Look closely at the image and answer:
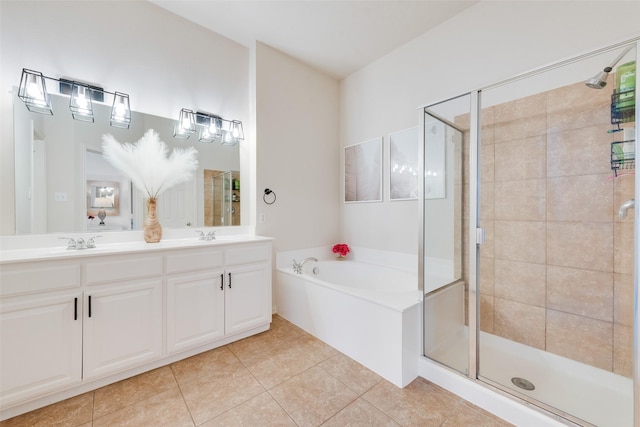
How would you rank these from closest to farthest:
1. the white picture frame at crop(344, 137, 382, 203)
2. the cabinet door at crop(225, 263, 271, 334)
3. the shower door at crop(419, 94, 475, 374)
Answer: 1. the shower door at crop(419, 94, 475, 374)
2. the cabinet door at crop(225, 263, 271, 334)
3. the white picture frame at crop(344, 137, 382, 203)

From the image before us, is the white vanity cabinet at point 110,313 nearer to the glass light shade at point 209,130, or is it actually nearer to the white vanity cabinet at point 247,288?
the white vanity cabinet at point 247,288

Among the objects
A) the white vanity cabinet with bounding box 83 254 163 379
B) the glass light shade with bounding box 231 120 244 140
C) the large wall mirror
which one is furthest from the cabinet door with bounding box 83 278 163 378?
the glass light shade with bounding box 231 120 244 140

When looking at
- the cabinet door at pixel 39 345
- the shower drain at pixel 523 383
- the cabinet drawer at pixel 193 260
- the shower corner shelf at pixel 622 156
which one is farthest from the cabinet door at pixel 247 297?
the shower corner shelf at pixel 622 156

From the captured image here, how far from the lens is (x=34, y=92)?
A: 1.69 m

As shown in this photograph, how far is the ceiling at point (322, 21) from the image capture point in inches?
85.7

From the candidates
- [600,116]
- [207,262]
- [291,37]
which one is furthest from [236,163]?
[600,116]

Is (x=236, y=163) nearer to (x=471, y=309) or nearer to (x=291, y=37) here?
(x=291, y=37)

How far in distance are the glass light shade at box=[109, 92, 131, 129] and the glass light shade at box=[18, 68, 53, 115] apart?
0.36 m

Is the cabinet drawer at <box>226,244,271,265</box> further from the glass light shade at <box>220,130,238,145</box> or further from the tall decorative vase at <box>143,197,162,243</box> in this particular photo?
the glass light shade at <box>220,130,238,145</box>

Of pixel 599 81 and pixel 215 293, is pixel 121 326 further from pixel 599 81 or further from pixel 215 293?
pixel 599 81

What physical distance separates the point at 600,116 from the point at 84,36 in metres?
3.67

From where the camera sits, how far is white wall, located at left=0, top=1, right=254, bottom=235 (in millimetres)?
1662

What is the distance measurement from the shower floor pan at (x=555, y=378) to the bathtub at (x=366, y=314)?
1.03 feet

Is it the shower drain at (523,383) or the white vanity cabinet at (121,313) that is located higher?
the white vanity cabinet at (121,313)
